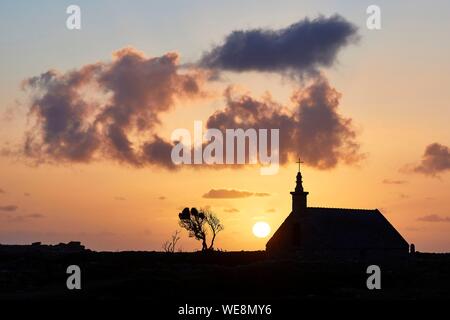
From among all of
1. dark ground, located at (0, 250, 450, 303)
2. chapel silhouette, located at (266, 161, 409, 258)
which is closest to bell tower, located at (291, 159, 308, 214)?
chapel silhouette, located at (266, 161, 409, 258)

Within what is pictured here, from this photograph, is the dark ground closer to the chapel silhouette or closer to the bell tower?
the chapel silhouette

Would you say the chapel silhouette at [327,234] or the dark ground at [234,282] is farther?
the chapel silhouette at [327,234]

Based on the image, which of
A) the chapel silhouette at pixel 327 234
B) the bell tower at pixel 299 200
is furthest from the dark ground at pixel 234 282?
the bell tower at pixel 299 200

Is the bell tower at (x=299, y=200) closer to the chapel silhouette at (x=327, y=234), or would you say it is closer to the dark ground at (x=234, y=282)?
the chapel silhouette at (x=327, y=234)

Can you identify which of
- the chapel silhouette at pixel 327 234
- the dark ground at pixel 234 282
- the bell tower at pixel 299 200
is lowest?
the dark ground at pixel 234 282

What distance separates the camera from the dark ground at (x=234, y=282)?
200 ft

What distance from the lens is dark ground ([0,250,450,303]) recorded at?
60844mm

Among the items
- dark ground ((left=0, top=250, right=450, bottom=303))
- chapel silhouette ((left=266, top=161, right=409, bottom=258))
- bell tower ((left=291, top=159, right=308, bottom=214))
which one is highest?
bell tower ((left=291, top=159, right=308, bottom=214))

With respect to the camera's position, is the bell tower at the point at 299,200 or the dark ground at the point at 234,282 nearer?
the dark ground at the point at 234,282

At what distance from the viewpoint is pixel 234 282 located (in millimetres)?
67062

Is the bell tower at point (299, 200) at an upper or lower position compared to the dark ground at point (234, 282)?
upper
